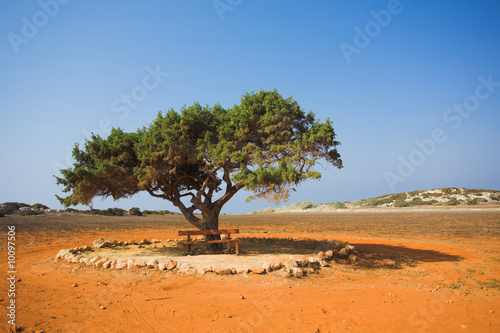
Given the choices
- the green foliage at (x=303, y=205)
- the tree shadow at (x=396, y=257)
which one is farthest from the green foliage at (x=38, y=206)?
the green foliage at (x=303, y=205)

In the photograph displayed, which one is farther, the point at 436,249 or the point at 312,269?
the point at 436,249

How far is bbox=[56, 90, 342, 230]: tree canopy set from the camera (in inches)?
461

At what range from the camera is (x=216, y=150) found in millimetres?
12070

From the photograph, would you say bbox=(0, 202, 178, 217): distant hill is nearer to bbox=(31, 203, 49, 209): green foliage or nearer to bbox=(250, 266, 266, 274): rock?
bbox=(31, 203, 49, 209): green foliage

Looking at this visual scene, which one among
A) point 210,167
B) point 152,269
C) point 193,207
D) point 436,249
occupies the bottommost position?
point 436,249

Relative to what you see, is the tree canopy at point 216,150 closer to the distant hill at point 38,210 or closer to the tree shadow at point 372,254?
the tree shadow at point 372,254

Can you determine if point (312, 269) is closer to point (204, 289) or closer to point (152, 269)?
point (204, 289)

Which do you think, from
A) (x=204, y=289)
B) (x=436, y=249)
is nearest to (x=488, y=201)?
(x=436, y=249)

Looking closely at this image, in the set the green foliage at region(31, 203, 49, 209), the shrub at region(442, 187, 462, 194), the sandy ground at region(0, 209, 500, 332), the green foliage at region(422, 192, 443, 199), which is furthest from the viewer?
the shrub at region(442, 187, 462, 194)

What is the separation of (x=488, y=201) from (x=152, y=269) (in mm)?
76705

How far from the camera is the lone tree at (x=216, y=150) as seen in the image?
38.4ft

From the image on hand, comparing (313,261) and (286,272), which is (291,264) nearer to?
(286,272)

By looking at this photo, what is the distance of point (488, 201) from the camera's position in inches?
2482

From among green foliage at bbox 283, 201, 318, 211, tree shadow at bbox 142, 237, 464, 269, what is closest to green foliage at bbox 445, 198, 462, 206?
green foliage at bbox 283, 201, 318, 211
